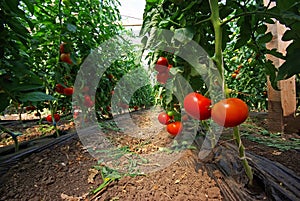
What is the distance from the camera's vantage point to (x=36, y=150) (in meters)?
1.02

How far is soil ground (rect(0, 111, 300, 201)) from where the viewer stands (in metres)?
0.70

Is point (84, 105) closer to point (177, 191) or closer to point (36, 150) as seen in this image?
point (36, 150)

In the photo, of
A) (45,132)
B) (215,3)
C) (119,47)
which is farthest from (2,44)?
(119,47)

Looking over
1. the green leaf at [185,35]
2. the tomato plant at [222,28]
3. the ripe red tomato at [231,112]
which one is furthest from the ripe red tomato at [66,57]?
the ripe red tomato at [231,112]

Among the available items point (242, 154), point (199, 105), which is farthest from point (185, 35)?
point (242, 154)

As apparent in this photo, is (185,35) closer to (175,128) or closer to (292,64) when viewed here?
(292,64)

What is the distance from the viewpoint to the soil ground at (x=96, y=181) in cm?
70

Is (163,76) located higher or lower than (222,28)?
lower

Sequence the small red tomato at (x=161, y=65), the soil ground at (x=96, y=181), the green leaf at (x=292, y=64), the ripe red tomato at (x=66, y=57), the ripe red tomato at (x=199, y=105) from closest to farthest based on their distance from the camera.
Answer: the green leaf at (x=292, y=64) < the ripe red tomato at (x=199, y=105) < the soil ground at (x=96, y=181) < the small red tomato at (x=161, y=65) < the ripe red tomato at (x=66, y=57)

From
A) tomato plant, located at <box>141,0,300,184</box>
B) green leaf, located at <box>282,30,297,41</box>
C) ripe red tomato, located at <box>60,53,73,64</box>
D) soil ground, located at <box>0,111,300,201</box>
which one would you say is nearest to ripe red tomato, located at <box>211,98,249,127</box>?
tomato plant, located at <box>141,0,300,184</box>

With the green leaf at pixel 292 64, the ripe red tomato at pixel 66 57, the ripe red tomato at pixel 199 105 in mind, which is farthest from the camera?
the ripe red tomato at pixel 66 57

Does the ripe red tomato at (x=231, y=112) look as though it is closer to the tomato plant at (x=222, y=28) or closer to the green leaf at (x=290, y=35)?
the tomato plant at (x=222, y=28)

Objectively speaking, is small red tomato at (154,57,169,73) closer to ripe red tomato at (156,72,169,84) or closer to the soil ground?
ripe red tomato at (156,72,169,84)

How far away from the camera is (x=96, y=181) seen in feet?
2.67
